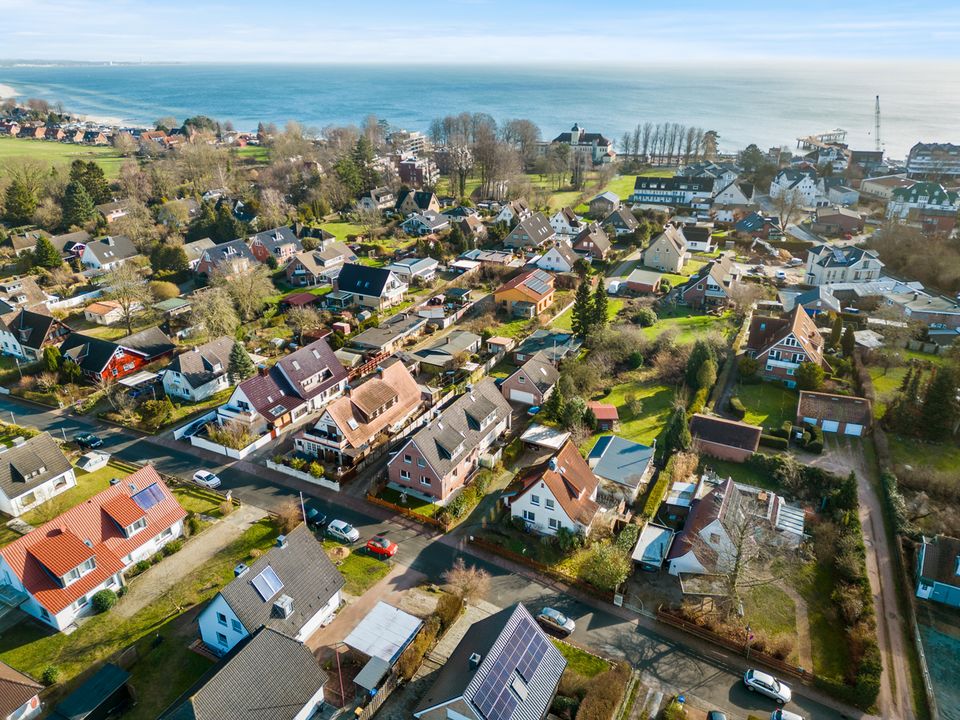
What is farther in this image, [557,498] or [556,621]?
[557,498]

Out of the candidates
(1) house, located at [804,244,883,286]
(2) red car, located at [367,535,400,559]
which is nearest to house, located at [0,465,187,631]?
(2) red car, located at [367,535,400,559]

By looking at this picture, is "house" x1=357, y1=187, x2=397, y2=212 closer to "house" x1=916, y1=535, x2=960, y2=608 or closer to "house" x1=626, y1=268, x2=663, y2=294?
"house" x1=626, y1=268, x2=663, y2=294

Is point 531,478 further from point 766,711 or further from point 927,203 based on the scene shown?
point 927,203

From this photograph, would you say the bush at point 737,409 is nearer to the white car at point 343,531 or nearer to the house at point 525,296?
the house at point 525,296

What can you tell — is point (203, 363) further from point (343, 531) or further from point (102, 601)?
point (343, 531)

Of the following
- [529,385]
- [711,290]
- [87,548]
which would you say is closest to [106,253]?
[87,548]

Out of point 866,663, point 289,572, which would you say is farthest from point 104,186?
point 866,663

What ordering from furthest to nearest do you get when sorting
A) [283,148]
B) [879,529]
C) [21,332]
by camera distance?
1. [283,148]
2. [21,332]
3. [879,529]
